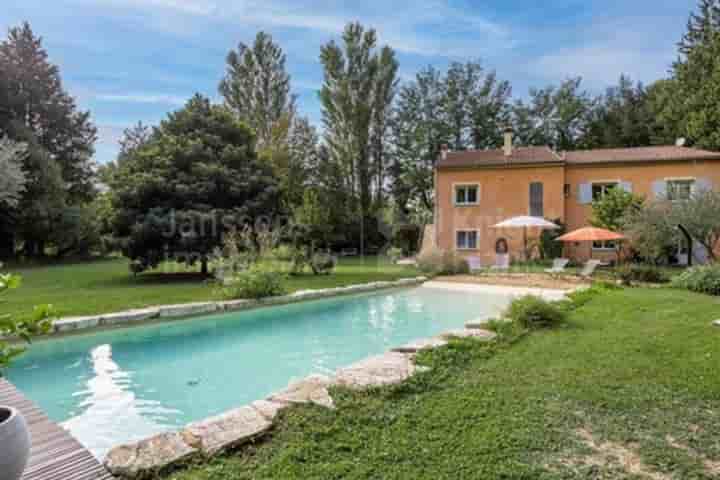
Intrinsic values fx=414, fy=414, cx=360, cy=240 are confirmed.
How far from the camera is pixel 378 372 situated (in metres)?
4.17

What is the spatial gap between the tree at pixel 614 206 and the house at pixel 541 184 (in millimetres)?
1909

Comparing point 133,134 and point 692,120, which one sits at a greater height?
point 133,134

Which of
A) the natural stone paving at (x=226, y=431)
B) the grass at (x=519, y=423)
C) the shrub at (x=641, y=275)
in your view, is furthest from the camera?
the shrub at (x=641, y=275)

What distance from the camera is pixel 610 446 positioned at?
268cm

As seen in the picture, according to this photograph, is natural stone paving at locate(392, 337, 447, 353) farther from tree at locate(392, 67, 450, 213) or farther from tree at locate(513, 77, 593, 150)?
tree at locate(513, 77, 593, 150)

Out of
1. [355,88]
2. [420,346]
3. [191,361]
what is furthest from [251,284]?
[355,88]

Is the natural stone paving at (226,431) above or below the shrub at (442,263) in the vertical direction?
below

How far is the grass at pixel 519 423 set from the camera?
95.5 inches

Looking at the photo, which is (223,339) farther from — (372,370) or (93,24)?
(93,24)

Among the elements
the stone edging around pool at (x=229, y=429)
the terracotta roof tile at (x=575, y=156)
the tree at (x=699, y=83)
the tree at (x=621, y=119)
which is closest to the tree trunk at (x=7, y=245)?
the terracotta roof tile at (x=575, y=156)

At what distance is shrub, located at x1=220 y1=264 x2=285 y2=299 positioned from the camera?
9.85 m

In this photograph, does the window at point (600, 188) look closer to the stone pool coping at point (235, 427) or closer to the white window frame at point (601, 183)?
the white window frame at point (601, 183)

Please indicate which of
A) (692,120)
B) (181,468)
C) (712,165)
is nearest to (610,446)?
(181,468)

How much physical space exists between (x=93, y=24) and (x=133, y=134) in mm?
34406
